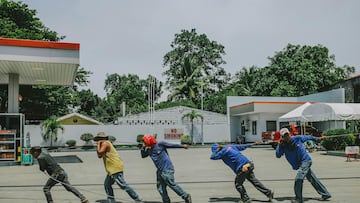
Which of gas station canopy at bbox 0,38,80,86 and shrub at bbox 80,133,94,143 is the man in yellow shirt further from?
shrub at bbox 80,133,94,143

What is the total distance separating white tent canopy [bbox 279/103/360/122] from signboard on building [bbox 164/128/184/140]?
15.4 m

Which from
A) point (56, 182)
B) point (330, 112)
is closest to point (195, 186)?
point (56, 182)

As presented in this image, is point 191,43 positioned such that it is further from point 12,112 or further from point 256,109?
point 12,112

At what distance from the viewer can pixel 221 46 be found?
6059cm

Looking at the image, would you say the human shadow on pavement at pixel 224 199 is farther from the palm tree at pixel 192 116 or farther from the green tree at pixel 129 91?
the green tree at pixel 129 91

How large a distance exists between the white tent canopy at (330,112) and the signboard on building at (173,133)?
15.4 m

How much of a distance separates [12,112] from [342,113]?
57.6ft

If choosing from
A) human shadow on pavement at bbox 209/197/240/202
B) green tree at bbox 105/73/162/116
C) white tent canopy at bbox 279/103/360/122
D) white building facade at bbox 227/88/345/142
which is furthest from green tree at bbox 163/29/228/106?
human shadow on pavement at bbox 209/197/240/202

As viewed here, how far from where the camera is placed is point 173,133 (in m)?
38.9

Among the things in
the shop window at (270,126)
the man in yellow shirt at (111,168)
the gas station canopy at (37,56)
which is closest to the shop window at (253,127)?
the shop window at (270,126)

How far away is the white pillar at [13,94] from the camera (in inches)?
788

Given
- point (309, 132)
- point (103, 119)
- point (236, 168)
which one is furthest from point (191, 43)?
point (236, 168)

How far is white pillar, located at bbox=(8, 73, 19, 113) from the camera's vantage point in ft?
65.7

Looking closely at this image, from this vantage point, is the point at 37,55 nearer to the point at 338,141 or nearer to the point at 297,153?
the point at 297,153
